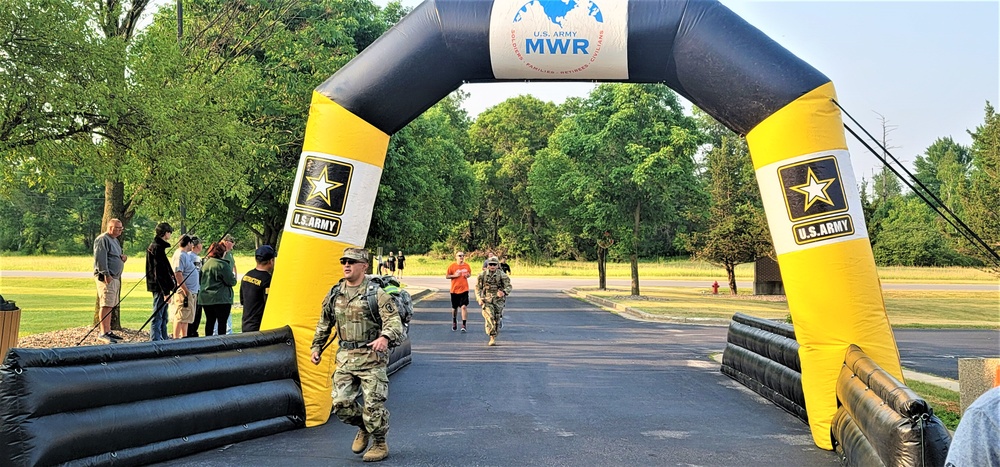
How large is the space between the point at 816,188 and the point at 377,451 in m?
4.97

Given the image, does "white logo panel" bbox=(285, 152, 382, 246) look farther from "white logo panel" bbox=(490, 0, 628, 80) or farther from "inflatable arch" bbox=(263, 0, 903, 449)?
"white logo panel" bbox=(490, 0, 628, 80)

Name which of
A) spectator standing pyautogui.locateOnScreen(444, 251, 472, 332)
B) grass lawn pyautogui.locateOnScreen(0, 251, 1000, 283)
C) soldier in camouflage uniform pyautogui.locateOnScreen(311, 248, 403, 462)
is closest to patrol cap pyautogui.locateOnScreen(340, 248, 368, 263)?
soldier in camouflage uniform pyautogui.locateOnScreen(311, 248, 403, 462)

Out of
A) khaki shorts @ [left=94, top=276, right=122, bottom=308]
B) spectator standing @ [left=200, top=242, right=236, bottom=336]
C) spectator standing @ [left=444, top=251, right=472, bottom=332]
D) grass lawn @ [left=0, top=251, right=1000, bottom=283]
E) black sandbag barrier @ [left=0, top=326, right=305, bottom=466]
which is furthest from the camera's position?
grass lawn @ [left=0, top=251, right=1000, bottom=283]

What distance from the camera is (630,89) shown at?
120 feet

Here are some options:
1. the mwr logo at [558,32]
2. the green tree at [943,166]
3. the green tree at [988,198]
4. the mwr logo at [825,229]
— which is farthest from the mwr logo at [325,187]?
the green tree at [943,166]

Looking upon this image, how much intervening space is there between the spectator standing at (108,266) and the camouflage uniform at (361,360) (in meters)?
7.00

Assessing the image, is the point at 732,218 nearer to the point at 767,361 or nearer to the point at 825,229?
the point at 767,361

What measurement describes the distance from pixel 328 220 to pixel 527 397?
3478 millimetres

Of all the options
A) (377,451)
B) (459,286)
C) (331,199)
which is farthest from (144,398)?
(459,286)

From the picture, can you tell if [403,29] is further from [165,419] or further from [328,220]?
[165,419]

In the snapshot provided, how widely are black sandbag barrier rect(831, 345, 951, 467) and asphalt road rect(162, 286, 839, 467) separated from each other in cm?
60

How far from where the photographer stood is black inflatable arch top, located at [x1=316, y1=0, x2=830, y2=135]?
8.70m

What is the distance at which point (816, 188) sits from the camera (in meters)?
8.57

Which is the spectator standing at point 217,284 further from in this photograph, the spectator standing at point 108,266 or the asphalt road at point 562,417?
the asphalt road at point 562,417
